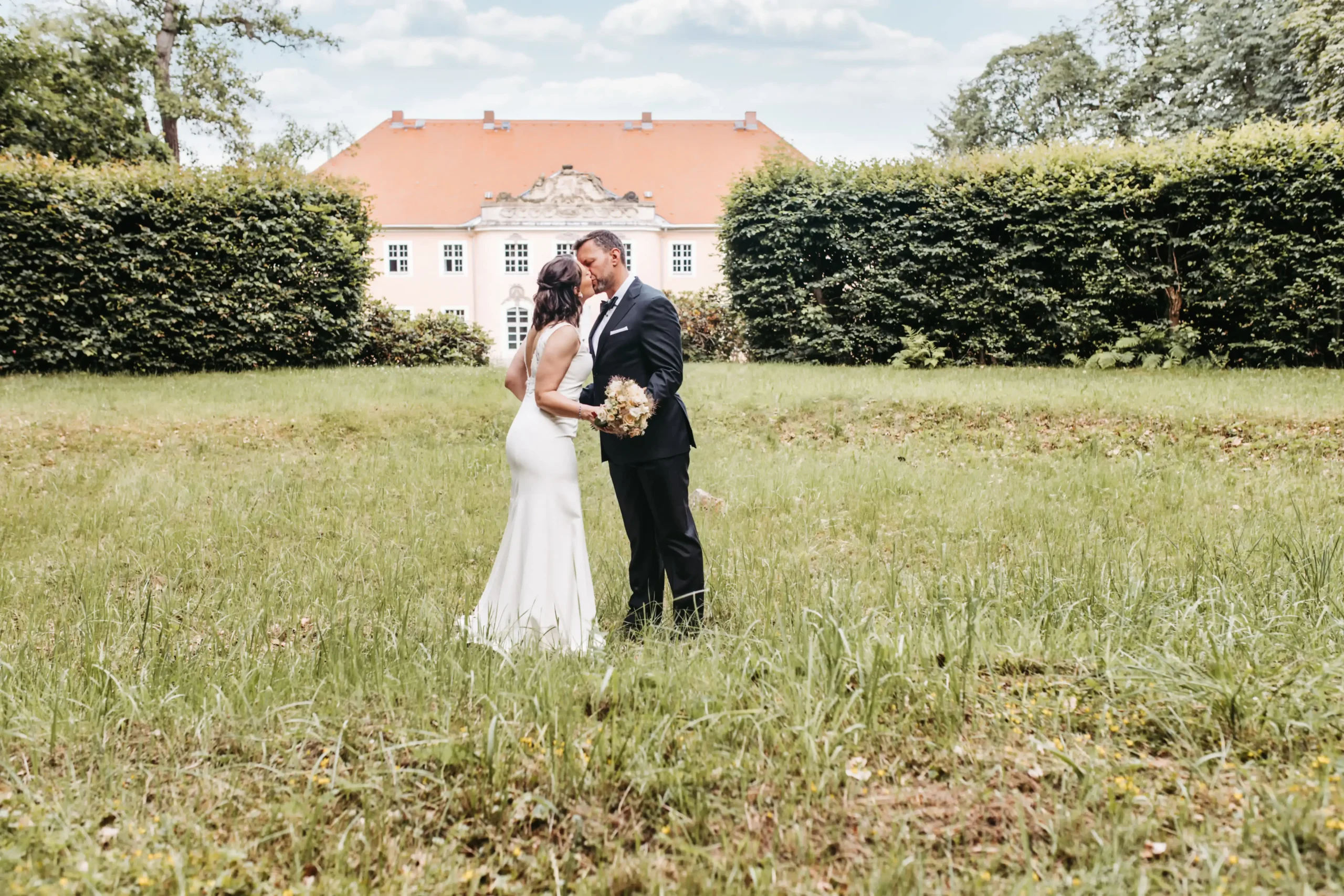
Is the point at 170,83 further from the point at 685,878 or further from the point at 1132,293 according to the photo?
the point at 685,878

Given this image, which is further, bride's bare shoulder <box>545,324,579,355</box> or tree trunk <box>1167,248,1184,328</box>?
tree trunk <box>1167,248,1184,328</box>

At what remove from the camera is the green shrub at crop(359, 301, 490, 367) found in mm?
20781

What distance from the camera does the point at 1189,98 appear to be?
105 feet

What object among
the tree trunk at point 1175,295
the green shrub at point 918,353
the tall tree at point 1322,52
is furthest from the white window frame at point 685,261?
the tree trunk at point 1175,295

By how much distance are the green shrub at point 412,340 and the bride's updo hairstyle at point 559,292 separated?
1634 cm

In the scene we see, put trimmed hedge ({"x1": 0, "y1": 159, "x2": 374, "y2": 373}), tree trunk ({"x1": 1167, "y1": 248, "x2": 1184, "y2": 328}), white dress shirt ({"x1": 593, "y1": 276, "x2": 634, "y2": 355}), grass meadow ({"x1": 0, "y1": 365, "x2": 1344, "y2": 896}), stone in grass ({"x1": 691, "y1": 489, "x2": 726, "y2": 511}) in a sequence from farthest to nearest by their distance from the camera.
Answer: tree trunk ({"x1": 1167, "y1": 248, "x2": 1184, "y2": 328})
trimmed hedge ({"x1": 0, "y1": 159, "x2": 374, "y2": 373})
stone in grass ({"x1": 691, "y1": 489, "x2": 726, "y2": 511})
white dress shirt ({"x1": 593, "y1": 276, "x2": 634, "y2": 355})
grass meadow ({"x1": 0, "y1": 365, "x2": 1344, "y2": 896})

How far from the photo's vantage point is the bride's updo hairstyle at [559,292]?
4621 millimetres

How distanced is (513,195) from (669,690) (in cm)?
4978

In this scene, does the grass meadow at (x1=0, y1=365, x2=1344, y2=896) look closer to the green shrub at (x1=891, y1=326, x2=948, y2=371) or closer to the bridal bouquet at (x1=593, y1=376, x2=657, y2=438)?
the bridal bouquet at (x1=593, y1=376, x2=657, y2=438)

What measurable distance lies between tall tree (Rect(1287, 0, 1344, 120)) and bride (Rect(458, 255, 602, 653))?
963 inches

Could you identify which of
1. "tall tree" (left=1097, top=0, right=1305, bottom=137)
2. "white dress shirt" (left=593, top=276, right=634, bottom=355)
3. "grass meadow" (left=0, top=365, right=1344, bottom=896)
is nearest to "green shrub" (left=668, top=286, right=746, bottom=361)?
"tall tree" (left=1097, top=0, right=1305, bottom=137)

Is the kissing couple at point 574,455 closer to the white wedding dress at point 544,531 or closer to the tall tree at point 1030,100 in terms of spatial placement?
the white wedding dress at point 544,531

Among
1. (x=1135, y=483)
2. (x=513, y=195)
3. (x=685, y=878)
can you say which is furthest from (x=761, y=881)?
(x=513, y=195)

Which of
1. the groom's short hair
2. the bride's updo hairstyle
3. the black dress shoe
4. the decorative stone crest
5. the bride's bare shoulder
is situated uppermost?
the decorative stone crest
